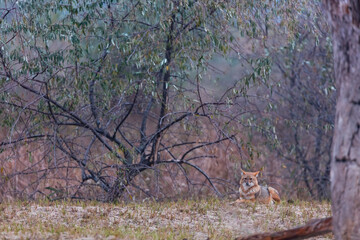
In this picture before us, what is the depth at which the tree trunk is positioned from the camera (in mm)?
4500

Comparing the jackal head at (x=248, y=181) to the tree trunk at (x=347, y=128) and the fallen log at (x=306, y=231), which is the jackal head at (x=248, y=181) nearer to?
the fallen log at (x=306, y=231)

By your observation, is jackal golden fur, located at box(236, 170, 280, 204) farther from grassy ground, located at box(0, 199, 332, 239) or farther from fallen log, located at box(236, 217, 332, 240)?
fallen log, located at box(236, 217, 332, 240)

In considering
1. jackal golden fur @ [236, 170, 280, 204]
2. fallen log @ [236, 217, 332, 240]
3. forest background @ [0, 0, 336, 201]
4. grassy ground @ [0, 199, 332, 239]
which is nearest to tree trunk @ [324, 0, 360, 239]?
fallen log @ [236, 217, 332, 240]

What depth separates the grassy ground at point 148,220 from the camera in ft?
19.7

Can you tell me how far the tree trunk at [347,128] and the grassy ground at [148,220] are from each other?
1.79 m

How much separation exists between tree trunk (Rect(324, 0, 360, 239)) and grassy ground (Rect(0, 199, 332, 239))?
1.79m

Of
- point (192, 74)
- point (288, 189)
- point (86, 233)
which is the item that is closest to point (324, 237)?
point (86, 233)

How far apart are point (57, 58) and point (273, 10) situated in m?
3.92

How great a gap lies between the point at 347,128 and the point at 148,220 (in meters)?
3.40

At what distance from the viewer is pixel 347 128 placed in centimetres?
454

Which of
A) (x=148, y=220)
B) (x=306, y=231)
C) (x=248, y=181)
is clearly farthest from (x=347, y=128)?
(x=248, y=181)

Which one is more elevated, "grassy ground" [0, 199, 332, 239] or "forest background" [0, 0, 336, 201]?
"forest background" [0, 0, 336, 201]

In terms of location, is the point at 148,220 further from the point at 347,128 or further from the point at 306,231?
the point at 347,128

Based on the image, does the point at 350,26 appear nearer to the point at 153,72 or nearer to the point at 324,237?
the point at 324,237
